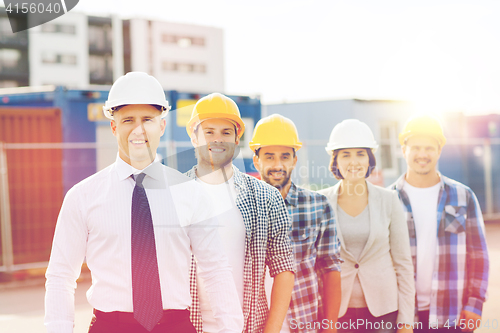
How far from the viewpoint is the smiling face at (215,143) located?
112 inches

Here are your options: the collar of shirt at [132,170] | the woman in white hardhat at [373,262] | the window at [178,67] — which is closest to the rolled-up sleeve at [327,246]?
the woman in white hardhat at [373,262]

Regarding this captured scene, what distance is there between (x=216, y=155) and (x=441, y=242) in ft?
6.08

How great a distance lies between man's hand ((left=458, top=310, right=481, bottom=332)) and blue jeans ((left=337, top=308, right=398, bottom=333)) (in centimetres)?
57

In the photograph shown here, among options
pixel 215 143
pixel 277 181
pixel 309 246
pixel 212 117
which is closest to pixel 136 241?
pixel 215 143

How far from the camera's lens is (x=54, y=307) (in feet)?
7.09

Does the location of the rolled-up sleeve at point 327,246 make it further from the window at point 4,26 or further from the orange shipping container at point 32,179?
the window at point 4,26

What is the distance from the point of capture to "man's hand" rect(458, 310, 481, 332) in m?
3.65

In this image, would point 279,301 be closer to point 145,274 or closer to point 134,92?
point 145,274

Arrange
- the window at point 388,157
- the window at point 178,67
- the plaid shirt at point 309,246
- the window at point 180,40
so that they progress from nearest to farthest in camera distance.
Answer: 1. the plaid shirt at point 309,246
2. the window at point 388,157
3. the window at point 180,40
4. the window at point 178,67

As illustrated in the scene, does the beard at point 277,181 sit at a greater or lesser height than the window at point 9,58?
lesser

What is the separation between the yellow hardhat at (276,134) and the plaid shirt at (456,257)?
3.68 feet

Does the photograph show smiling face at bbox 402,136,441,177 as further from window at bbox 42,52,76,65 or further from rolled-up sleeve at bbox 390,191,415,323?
window at bbox 42,52,76,65

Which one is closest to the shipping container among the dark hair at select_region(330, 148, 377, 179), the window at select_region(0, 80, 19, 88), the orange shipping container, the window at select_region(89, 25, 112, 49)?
the orange shipping container

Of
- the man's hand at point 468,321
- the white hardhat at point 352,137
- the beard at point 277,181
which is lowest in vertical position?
the man's hand at point 468,321
